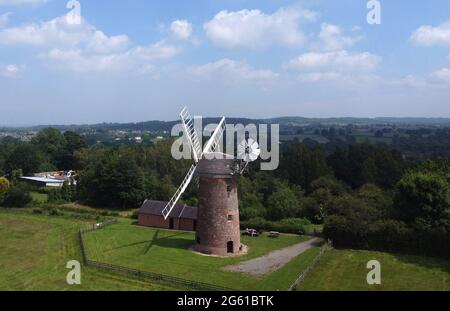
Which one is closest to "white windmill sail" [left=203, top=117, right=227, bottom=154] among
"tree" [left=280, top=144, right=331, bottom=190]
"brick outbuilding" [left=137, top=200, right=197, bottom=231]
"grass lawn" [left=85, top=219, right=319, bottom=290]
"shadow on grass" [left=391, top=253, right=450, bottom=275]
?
"grass lawn" [left=85, top=219, right=319, bottom=290]

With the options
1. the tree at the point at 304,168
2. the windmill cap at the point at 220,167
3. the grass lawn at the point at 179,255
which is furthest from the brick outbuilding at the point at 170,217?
the tree at the point at 304,168

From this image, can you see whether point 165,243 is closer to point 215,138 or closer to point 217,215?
point 217,215

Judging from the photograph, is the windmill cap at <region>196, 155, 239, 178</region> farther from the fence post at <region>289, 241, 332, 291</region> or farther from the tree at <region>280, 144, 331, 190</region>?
the tree at <region>280, 144, 331, 190</region>

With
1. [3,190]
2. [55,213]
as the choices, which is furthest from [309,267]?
[3,190]

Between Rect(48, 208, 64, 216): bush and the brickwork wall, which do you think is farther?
Rect(48, 208, 64, 216): bush

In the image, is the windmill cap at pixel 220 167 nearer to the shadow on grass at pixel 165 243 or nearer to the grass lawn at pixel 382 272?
the shadow on grass at pixel 165 243
